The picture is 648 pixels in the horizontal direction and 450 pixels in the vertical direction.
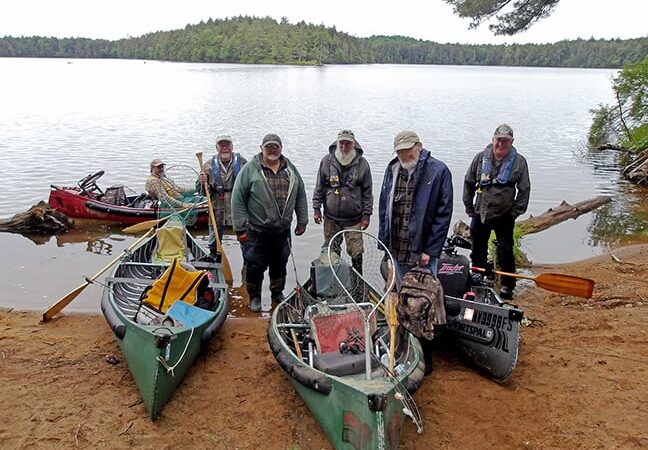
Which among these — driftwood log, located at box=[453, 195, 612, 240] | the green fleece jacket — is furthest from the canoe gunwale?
driftwood log, located at box=[453, 195, 612, 240]

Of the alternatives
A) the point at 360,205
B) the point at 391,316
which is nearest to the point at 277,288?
the point at 360,205

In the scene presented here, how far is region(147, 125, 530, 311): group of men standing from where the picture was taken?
14.7 ft

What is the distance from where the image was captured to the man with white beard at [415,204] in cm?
428

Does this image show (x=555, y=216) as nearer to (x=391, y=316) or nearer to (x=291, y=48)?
(x=391, y=316)

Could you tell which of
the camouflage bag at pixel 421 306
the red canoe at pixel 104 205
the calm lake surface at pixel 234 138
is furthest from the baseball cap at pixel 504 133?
the red canoe at pixel 104 205

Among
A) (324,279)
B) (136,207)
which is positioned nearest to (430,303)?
(324,279)

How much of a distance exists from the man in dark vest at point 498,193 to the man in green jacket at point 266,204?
74.9 inches

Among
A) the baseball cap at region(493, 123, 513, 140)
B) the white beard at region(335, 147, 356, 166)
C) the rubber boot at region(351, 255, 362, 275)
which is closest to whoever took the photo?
the baseball cap at region(493, 123, 513, 140)

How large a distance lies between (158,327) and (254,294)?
1.96 metres

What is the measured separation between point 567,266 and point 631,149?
34.0ft

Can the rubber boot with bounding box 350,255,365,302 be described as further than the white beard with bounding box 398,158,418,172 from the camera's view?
Yes

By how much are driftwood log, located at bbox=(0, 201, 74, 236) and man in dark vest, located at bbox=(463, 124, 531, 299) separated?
25.5ft

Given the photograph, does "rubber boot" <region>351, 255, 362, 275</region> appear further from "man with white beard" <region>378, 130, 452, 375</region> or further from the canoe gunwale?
the canoe gunwale

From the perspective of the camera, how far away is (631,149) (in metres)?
16.5
